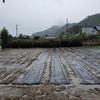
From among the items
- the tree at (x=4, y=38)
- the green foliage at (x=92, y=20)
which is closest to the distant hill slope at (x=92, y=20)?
the green foliage at (x=92, y=20)

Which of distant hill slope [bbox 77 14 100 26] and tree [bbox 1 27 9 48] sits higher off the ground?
distant hill slope [bbox 77 14 100 26]

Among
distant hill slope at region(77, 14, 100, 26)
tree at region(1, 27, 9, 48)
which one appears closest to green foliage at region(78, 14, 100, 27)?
distant hill slope at region(77, 14, 100, 26)

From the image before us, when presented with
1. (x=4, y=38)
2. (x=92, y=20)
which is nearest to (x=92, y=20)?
(x=92, y=20)

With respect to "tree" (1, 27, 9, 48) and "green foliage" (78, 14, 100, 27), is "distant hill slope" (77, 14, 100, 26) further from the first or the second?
"tree" (1, 27, 9, 48)

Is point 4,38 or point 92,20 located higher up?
point 92,20

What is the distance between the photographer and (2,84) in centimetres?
630

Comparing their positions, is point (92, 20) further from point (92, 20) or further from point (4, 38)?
point (4, 38)

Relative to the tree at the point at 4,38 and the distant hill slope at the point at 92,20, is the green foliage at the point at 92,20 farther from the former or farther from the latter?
the tree at the point at 4,38

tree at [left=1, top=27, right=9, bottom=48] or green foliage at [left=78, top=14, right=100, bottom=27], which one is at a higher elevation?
green foliage at [left=78, top=14, right=100, bottom=27]

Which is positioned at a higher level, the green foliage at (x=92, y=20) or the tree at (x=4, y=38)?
the green foliage at (x=92, y=20)

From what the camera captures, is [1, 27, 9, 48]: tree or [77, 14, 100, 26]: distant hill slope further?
[77, 14, 100, 26]: distant hill slope

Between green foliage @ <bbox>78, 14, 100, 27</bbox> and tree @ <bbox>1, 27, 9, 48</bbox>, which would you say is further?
green foliage @ <bbox>78, 14, 100, 27</bbox>

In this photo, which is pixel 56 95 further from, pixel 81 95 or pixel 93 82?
pixel 93 82

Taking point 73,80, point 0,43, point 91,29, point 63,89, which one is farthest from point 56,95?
point 91,29
